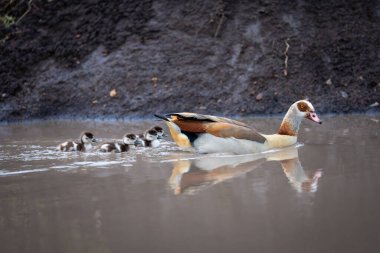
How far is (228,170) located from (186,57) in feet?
23.2

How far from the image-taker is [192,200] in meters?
5.38

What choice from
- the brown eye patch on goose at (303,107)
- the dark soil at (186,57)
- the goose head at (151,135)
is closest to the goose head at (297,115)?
the brown eye patch on goose at (303,107)

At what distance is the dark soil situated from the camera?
1276 cm

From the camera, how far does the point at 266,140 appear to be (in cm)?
850

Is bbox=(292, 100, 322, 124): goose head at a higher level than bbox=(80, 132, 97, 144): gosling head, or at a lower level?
higher

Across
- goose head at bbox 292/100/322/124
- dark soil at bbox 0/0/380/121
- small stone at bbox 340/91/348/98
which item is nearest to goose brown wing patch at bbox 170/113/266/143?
Answer: goose head at bbox 292/100/322/124

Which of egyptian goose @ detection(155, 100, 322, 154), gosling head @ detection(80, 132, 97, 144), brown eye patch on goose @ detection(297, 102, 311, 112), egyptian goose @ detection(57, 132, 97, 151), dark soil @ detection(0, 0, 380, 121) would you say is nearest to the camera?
egyptian goose @ detection(155, 100, 322, 154)

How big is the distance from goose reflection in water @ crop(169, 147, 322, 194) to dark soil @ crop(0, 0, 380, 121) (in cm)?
452

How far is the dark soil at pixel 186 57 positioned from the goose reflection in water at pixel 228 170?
452 centimetres

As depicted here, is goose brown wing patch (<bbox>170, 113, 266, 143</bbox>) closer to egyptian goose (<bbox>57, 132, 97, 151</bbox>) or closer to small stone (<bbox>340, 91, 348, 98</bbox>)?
egyptian goose (<bbox>57, 132, 97, 151</bbox>)

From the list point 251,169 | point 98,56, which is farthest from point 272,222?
point 98,56

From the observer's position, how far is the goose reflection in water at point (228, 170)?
5949 mm

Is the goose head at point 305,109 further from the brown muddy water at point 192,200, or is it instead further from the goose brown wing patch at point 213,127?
the goose brown wing patch at point 213,127

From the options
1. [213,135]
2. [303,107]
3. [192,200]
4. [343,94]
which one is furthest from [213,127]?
[343,94]
